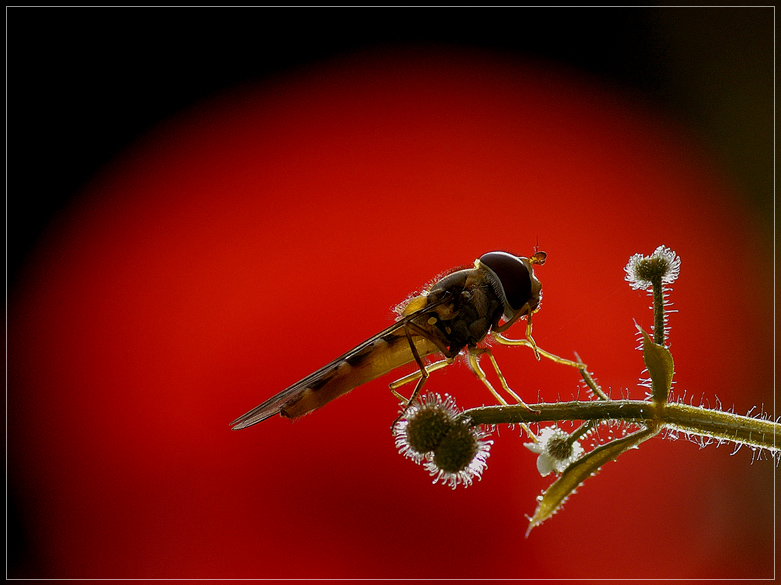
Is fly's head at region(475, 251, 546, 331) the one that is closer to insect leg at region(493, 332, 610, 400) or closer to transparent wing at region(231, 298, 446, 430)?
insect leg at region(493, 332, 610, 400)

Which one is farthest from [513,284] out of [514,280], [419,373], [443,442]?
[443,442]

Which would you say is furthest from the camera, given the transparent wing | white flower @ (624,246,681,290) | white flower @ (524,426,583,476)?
the transparent wing

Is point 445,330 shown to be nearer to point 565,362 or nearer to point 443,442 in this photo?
point 565,362

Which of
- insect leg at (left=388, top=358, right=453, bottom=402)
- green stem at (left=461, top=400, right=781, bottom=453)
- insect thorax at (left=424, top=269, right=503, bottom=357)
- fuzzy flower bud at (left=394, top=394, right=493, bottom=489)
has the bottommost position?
green stem at (left=461, top=400, right=781, bottom=453)

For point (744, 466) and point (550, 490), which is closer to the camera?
point (550, 490)

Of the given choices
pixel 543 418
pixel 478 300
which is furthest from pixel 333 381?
pixel 543 418

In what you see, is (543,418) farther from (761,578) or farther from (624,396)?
(761,578)

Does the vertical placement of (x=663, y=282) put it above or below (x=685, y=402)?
above

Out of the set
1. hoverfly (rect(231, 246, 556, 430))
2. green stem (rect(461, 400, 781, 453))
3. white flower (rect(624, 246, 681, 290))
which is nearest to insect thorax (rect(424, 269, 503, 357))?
hoverfly (rect(231, 246, 556, 430))
